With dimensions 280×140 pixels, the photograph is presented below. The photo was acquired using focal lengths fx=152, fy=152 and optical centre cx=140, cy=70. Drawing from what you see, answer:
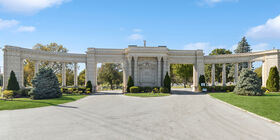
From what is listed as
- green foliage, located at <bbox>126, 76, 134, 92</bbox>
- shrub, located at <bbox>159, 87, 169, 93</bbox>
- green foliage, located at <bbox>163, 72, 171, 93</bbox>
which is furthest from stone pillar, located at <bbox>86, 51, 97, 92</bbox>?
green foliage, located at <bbox>163, 72, 171, 93</bbox>

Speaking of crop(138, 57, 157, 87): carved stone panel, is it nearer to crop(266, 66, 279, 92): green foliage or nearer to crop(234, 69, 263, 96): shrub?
crop(234, 69, 263, 96): shrub

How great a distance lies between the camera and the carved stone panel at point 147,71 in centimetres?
3550

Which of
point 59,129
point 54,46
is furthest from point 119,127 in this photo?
point 54,46

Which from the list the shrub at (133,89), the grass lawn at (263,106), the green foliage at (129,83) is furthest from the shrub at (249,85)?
the green foliage at (129,83)

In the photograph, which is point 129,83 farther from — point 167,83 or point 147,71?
point 167,83

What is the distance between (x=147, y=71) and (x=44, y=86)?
824 inches

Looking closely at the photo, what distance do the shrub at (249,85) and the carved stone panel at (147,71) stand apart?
55.2 feet

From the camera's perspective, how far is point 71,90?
29.9 metres

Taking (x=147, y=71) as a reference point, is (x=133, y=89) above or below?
below

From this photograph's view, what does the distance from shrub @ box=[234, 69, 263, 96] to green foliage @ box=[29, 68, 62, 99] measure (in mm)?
28282

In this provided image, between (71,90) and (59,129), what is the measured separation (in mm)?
23173

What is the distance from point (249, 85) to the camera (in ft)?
76.2

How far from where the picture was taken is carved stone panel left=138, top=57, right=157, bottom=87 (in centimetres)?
3550

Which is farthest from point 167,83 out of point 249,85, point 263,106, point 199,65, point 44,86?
point 44,86
